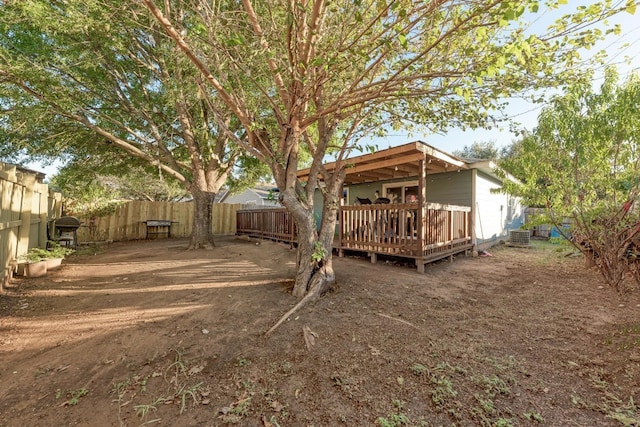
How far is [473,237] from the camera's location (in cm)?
799

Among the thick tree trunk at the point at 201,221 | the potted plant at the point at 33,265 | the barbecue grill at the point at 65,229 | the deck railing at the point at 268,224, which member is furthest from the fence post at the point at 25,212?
the deck railing at the point at 268,224

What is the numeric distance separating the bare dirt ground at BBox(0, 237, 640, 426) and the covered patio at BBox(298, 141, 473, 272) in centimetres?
126

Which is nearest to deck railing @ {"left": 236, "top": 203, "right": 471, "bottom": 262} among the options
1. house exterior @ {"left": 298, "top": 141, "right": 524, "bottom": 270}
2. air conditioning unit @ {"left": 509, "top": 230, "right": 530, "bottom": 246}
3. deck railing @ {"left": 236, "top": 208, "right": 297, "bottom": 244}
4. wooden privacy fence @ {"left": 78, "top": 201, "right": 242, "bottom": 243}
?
house exterior @ {"left": 298, "top": 141, "right": 524, "bottom": 270}

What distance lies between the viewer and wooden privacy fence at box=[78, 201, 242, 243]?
1014 cm

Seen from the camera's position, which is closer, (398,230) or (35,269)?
(35,269)

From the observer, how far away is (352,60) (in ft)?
9.02

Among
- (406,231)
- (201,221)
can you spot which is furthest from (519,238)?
(201,221)

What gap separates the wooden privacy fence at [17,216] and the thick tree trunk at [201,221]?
11.1ft

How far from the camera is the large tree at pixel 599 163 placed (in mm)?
3033

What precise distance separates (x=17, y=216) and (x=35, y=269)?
39.9 inches

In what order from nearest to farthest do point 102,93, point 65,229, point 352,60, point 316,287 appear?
point 352,60, point 316,287, point 102,93, point 65,229

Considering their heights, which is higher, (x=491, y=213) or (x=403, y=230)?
(x=491, y=213)

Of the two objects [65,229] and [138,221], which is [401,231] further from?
[138,221]

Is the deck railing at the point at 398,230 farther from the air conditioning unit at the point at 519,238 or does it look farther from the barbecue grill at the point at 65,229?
the barbecue grill at the point at 65,229
